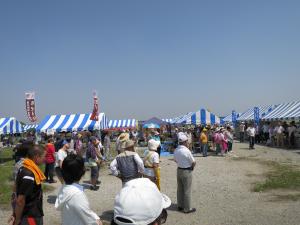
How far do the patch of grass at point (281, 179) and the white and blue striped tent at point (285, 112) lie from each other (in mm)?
9746

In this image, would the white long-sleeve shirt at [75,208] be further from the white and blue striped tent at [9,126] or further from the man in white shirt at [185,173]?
the white and blue striped tent at [9,126]

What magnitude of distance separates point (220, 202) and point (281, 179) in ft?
11.3

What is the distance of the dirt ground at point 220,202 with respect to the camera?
7113 millimetres

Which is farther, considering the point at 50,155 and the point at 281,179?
the point at 50,155

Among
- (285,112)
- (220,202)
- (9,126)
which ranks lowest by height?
(220,202)

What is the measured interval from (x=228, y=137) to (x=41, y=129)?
49.4 ft

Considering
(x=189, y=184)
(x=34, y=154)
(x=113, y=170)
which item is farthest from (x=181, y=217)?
(x=34, y=154)

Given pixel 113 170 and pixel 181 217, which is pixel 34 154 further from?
pixel 181 217

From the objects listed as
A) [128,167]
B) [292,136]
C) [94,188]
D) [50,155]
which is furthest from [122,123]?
[128,167]

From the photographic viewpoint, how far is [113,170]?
6.50 meters

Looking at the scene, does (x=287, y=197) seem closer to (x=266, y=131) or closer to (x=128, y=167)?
(x=128, y=167)

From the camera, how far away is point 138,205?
83.7 inches

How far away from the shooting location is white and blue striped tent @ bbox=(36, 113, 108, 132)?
27.3 meters

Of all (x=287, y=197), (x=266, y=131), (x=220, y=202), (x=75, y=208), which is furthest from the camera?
(x=266, y=131)
